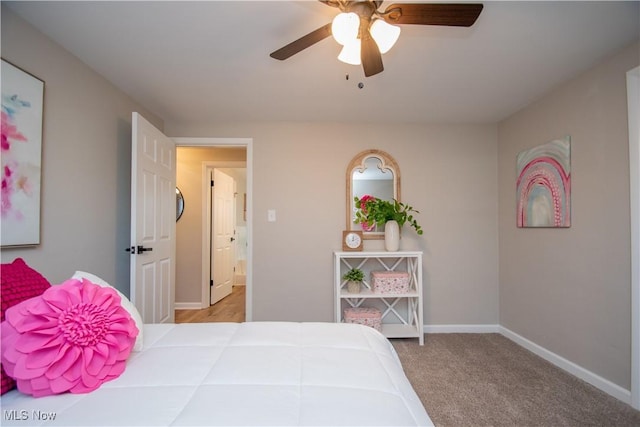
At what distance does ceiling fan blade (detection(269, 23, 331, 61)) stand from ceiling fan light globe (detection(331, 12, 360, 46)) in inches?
2.1

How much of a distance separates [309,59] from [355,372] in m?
1.84

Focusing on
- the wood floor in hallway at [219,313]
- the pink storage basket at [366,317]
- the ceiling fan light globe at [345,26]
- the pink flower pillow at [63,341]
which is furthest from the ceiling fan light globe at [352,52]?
the wood floor in hallway at [219,313]

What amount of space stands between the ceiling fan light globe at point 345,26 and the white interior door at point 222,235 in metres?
3.41

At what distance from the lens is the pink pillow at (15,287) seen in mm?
877

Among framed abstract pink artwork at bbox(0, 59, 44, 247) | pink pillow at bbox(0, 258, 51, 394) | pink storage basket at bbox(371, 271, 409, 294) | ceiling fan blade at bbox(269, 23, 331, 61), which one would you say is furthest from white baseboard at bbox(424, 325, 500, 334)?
framed abstract pink artwork at bbox(0, 59, 44, 247)

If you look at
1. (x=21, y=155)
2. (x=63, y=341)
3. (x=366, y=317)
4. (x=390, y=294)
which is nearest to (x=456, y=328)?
(x=390, y=294)

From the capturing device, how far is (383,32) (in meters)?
1.35

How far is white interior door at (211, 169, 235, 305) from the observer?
429cm

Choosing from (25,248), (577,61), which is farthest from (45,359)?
(577,61)

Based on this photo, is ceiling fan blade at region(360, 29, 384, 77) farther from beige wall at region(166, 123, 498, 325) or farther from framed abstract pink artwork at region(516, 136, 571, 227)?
→ framed abstract pink artwork at region(516, 136, 571, 227)

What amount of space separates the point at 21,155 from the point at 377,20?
1.89 m

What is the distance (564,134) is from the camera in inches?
91.3

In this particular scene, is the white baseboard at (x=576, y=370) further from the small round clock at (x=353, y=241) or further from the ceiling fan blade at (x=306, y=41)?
the ceiling fan blade at (x=306, y=41)

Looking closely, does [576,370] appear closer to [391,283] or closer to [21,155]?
[391,283]
